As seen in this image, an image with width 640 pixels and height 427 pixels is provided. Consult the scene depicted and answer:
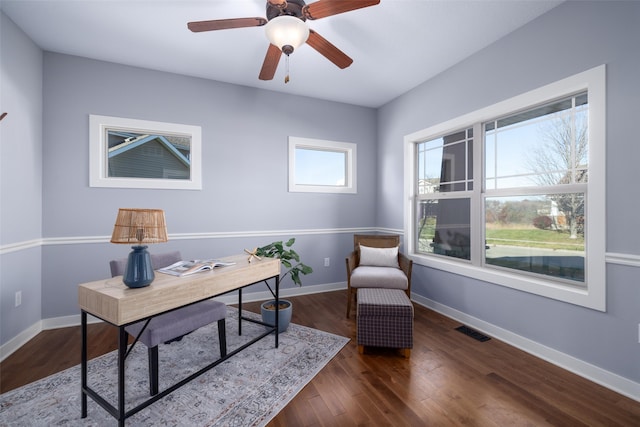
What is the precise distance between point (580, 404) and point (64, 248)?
4.42m

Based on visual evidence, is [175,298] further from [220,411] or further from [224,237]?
[224,237]

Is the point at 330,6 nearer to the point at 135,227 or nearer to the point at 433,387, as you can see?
the point at 135,227

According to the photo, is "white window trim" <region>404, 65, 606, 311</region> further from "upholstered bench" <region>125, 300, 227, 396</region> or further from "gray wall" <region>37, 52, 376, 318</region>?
"upholstered bench" <region>125, 300, 227, 396</region>

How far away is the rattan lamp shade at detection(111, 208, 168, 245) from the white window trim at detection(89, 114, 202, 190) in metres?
1.77

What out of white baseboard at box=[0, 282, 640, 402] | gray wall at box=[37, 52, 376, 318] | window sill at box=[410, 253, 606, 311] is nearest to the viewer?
white baseboard at box=[0, 282, 640, 402]

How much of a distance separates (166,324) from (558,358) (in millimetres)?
2859

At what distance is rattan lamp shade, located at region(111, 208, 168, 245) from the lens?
1379mm

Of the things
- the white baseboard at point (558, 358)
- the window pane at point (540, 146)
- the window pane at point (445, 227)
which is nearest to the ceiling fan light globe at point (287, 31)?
the window pane at point (540, 146)

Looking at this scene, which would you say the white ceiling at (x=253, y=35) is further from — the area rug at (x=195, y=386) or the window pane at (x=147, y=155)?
the area rug at (x=195, y=386)

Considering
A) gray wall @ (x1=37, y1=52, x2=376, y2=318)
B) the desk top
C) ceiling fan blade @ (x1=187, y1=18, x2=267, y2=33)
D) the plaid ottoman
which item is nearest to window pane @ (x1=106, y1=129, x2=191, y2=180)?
gray wall @ (x1=37, y1=52, x2=376, y2=318)

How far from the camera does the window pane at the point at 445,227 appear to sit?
9.48 feet

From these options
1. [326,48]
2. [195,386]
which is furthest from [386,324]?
[326,48]

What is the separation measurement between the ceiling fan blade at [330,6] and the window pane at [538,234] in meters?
2.09

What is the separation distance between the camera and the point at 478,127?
8.80 feet
